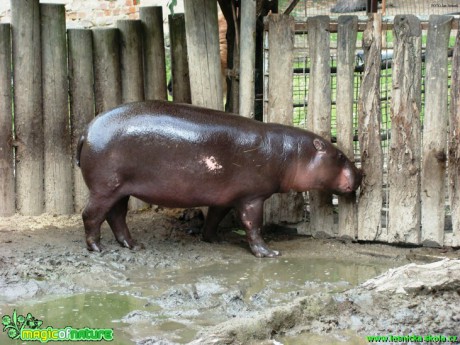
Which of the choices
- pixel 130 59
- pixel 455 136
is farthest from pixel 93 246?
pixel 455 136

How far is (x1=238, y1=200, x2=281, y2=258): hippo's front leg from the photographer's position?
6316mm

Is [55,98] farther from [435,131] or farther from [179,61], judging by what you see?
[435,131]

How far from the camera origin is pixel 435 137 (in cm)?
637

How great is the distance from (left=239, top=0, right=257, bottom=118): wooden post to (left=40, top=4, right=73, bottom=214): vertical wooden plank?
1617 mm

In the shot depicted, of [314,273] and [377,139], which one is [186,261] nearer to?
[314,273]

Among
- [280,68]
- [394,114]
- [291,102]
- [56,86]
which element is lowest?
[394,114]

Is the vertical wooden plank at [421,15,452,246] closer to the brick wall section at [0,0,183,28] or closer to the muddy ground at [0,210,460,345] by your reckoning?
the muddy ground at [0,210,460,345]

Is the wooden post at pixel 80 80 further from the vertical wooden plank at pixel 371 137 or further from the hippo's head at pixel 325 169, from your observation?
the vertical wooden plank at pixel 371 137

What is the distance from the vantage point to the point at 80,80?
7125mm

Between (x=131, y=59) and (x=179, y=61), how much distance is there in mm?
451

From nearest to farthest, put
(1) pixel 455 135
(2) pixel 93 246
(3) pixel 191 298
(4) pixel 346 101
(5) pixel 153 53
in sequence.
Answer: (3) pixel 191 298 < (2) pixel 93 246 < (1) pixel 455 135 < (4) pixel 346 101 < (5) pixel 153 53

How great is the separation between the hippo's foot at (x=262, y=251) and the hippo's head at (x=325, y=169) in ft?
1.88

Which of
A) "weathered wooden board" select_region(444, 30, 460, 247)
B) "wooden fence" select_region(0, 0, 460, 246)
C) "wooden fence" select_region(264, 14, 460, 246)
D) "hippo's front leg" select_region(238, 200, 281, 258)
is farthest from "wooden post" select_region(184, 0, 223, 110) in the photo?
"weathered wooden board" select_region(444, 30, 460, 247)

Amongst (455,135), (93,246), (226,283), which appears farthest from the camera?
(455,135)
